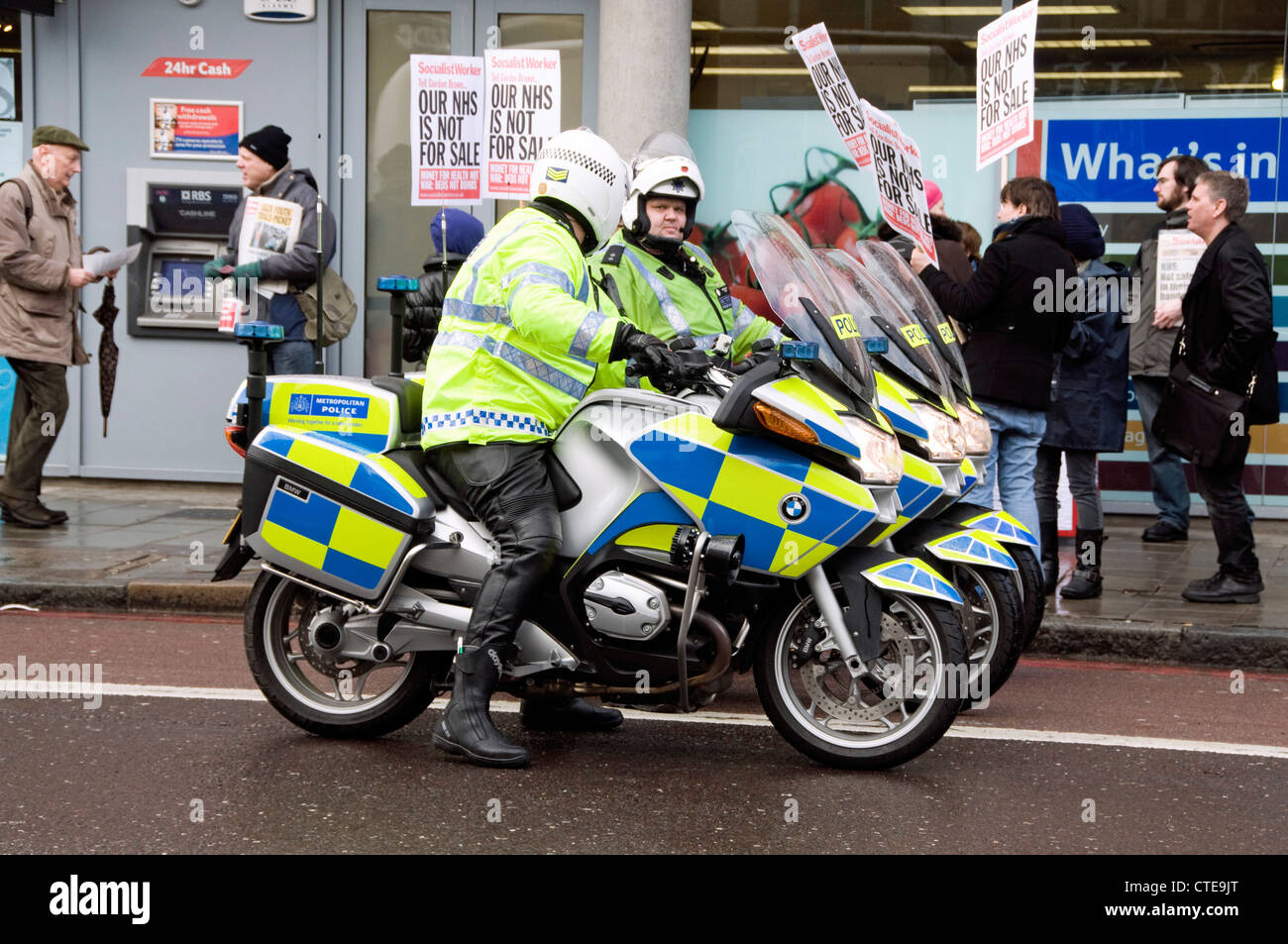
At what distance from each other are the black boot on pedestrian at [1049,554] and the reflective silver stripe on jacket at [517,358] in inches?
144

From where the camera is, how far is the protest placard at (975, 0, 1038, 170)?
751cm

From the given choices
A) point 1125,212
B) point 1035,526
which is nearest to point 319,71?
point 1125,212

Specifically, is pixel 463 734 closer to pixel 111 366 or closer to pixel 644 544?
pixel 644 544

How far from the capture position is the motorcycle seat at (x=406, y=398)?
203 inches

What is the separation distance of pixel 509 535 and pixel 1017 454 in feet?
10.7

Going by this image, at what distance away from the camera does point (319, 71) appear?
10969 mm

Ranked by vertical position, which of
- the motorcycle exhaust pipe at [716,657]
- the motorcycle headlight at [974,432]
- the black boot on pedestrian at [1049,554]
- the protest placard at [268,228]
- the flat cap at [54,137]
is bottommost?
the black boot on pedestrian at [1049,554]

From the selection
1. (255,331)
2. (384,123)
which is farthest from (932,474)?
(384,123)

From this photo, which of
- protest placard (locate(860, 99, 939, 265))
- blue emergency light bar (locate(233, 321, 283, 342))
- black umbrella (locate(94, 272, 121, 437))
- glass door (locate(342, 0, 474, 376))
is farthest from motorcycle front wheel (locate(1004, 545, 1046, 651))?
glass door (locate(342, 0, 474, 376))

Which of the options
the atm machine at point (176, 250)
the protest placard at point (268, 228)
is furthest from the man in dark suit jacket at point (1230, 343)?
the atm machine at point (176, 250)

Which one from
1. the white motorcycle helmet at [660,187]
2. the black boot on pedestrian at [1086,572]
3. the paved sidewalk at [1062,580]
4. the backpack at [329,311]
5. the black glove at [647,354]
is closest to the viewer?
the black glove at [647,354]

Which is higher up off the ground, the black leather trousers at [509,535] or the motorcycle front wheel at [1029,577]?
the black leather trousers at [509,535]

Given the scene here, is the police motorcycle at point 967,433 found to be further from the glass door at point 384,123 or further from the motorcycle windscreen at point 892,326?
the glass door at point 384,123

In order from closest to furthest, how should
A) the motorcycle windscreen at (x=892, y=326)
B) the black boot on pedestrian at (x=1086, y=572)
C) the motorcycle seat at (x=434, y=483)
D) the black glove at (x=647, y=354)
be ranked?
the black glove at (x=647, y=354)
the motorcycle seat at (x=434, y=483)
the motorcycle windscreen at (x=892, y=326)
the black boot on pedestrian at (x=1086, y=572)
